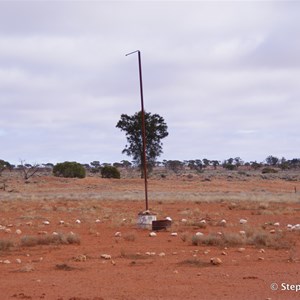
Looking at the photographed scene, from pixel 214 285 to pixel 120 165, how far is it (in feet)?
440

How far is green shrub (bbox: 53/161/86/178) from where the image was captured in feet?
262

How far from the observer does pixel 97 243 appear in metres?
17.3

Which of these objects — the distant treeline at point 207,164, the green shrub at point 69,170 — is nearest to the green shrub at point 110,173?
the green shrub at point 69,170

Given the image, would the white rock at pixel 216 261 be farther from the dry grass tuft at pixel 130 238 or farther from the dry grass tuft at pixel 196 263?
the dry grass tuft at pixel 130 238

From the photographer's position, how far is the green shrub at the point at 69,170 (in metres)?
79.9

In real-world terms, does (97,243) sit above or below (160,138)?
below

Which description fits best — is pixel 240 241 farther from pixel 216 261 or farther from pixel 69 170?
pixel 69 170

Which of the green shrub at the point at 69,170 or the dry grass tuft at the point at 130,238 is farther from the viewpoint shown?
the green shrub at the point at 69,170

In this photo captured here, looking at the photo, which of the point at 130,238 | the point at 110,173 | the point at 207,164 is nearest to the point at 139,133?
the point at 110,173

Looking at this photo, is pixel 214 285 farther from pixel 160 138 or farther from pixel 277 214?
pixel 160 138

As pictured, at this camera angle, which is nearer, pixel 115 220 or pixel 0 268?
pixel 0 268

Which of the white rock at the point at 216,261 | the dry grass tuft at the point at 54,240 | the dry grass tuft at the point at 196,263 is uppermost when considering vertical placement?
the dry grass tuft at the point at 54,240

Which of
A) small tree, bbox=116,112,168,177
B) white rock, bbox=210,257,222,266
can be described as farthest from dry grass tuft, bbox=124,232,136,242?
small tree, bbox=116,112,168,177

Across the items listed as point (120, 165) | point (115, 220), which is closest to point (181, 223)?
point (115, 220)
